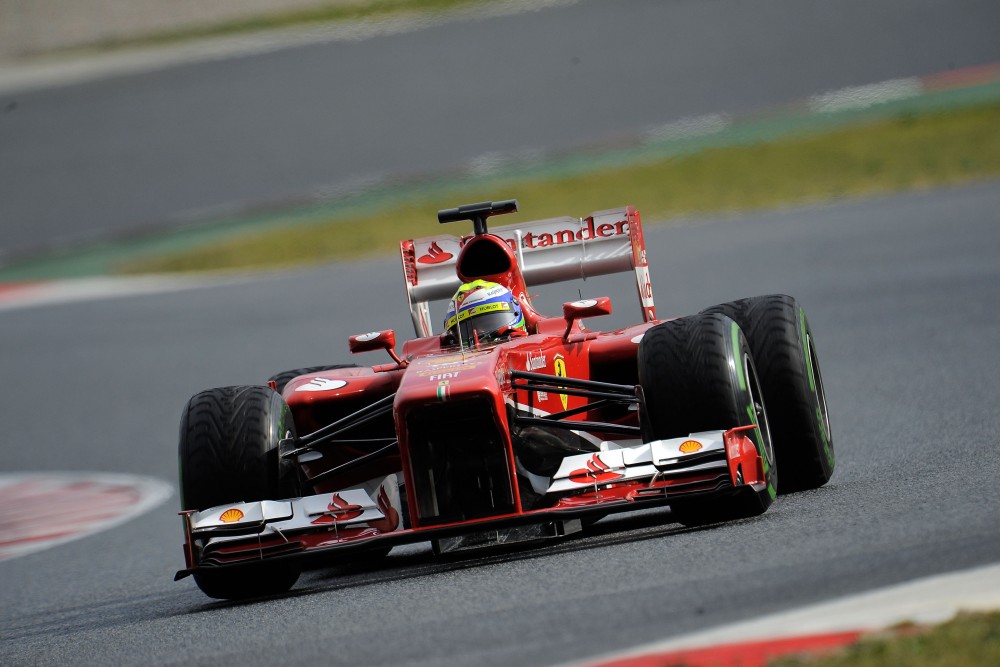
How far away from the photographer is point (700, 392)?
7895 millimetres

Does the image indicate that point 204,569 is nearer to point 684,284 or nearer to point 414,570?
point 414,570

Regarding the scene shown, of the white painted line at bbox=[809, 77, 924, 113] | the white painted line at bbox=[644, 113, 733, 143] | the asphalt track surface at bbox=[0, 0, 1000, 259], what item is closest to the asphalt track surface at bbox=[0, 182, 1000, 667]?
the white painted line at bbox=[809, 77, 924, 113]

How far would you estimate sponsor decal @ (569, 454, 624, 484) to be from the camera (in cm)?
779

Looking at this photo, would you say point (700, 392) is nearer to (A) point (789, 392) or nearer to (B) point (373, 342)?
(A) point (789, 392)

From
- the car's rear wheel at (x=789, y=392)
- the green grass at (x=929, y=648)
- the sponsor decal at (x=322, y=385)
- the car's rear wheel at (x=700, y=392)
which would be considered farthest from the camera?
the sponsor decal at (x=322, y=385)

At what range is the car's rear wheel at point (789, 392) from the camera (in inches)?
349

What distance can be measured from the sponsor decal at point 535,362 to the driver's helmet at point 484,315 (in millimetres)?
511

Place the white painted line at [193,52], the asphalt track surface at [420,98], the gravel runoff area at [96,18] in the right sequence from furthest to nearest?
the gravel runoff area at [96,18] → the white painted line at [193,52] → the asphalt track surface at [420,98]

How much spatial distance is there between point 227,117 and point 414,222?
8852 millimetres

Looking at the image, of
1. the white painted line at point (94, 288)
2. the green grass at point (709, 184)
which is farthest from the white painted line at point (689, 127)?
the white painted line at point (94, 288)

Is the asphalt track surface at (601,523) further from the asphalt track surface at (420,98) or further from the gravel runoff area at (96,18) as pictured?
the gravel runoff area at (96,18)

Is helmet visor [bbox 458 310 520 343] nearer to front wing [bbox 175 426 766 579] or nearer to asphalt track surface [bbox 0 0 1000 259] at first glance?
front wing [bbox 175 426 766 579]

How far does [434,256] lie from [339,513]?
307 centimetres

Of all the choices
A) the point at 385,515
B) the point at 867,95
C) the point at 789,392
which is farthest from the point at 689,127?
the point at 385,515
